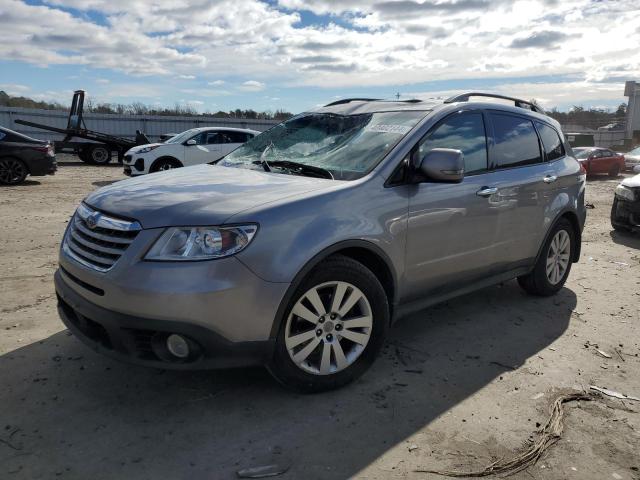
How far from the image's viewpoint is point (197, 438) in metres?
2.77

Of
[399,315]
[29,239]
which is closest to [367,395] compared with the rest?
[399,315]

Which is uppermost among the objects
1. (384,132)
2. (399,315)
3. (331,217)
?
(384,132)

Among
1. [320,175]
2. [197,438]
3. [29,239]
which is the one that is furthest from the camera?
[29,239]

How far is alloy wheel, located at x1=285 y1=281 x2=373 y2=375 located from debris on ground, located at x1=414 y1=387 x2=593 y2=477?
2.85 ft

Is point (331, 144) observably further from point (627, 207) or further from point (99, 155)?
point (99, 155)

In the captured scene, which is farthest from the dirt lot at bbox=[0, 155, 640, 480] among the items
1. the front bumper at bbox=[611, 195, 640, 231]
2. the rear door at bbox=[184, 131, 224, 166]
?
the rear door at bbox=[184, 131, 224, 166]

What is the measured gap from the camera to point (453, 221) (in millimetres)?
3859

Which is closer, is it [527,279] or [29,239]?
[527,279]

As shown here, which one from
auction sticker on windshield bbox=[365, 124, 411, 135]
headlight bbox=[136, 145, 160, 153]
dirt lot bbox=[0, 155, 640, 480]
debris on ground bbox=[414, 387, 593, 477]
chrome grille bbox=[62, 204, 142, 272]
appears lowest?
debris on ground bbox=[414, 387, 593, 477]

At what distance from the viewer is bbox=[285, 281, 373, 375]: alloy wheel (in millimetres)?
3068

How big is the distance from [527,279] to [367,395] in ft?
8.68

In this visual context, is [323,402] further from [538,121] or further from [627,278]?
[627,278]

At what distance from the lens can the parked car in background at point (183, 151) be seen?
14.5 metres

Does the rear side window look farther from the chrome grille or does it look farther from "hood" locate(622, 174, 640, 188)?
"hood" locate(622, 174, 640, 188)
